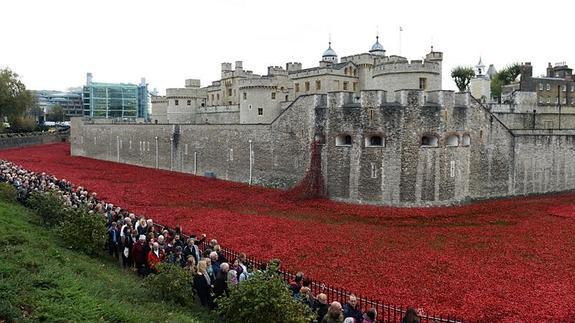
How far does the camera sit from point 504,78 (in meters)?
77.8

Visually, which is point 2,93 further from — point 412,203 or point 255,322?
point 255,322

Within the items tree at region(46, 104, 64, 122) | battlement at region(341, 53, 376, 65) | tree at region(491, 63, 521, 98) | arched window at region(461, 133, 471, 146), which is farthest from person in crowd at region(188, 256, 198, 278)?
tree at region(46, 104, 64, 122)

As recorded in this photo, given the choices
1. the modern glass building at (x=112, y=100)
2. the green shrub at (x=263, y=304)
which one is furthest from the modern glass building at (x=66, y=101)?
the green shrub at (x=263, y=304)

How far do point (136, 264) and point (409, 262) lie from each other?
8.93 metres

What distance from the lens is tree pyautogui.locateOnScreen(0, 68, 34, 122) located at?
65688 mm

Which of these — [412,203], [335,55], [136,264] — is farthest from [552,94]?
[136,264]

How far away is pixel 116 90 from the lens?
133 meters

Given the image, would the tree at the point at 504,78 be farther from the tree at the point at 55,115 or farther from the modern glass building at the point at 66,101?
the modern glass building at the point at 66,101

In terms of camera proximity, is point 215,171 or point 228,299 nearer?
point 228,299

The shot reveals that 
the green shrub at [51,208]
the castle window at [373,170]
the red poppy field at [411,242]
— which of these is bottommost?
the red poppy field at [411,242]

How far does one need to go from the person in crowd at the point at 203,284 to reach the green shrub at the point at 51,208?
279 inches

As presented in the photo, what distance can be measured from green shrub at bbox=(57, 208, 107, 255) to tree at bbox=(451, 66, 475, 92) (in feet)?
217

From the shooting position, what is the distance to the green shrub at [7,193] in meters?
19.9

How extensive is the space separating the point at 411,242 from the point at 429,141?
31.4 feet
